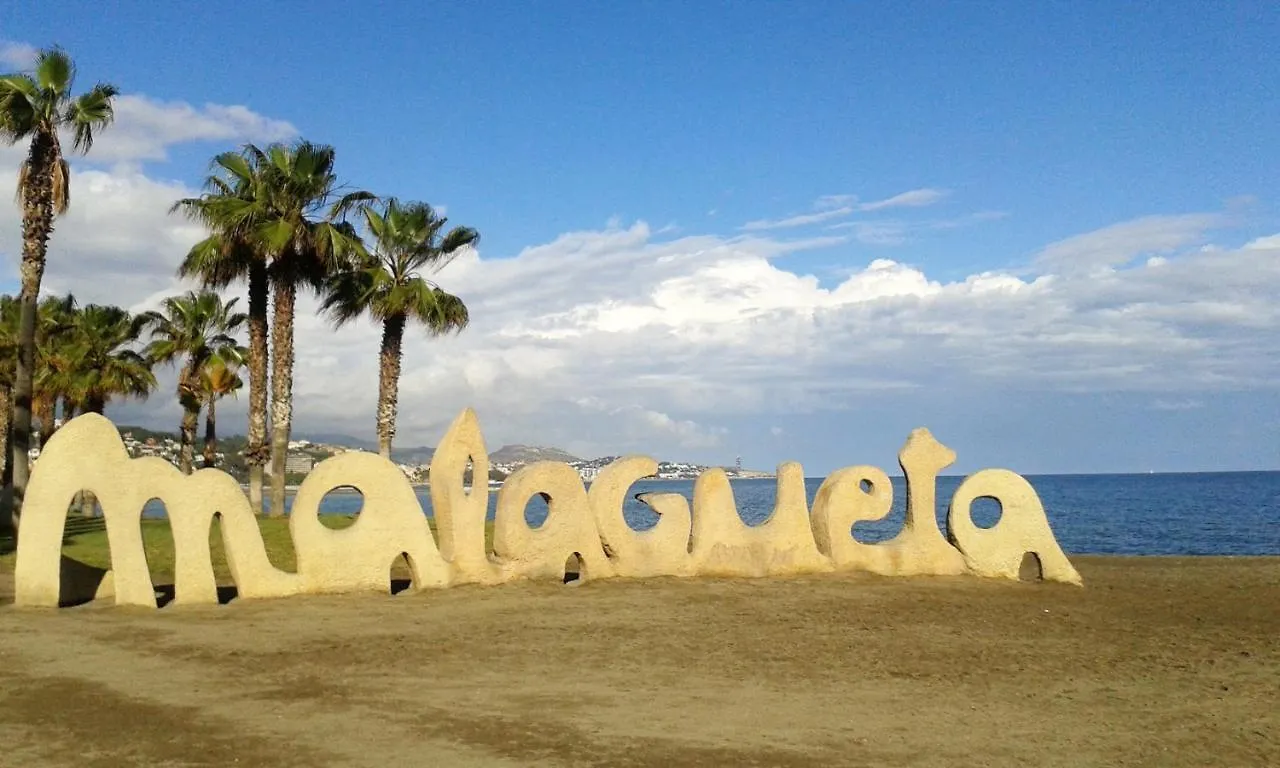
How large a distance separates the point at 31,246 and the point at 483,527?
14690 mm

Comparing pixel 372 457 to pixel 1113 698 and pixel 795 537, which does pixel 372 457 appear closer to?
pixel 795 537

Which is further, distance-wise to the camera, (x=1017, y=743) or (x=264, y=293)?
(x=264, y=293)

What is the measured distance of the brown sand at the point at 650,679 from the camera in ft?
28.2

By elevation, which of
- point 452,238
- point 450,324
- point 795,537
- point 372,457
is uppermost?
point 452,238

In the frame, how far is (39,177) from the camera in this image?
24.9 metres

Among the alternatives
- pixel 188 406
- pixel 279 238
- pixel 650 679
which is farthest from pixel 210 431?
pixel 650 679

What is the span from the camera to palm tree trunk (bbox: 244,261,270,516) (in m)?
29.8

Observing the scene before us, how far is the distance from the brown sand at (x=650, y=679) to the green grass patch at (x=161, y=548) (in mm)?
7480

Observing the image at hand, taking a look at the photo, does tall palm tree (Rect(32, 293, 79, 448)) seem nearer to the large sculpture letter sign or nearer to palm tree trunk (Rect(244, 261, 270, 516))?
palm tree trunk (Rect(244, 261, 270, 516))

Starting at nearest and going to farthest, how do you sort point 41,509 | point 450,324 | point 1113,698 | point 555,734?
point 555,734 < point 1113,698 < point 41,509 < point 450,324

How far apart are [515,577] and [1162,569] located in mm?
16376

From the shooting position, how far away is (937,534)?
2000 centimetres

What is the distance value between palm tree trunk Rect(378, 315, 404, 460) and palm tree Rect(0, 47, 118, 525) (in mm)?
9156

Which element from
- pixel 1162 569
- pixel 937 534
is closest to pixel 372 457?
pixel 937 534
